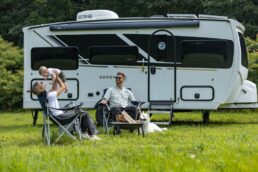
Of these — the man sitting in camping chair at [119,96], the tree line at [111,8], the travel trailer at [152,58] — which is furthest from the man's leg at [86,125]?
the tree line at [111,8]

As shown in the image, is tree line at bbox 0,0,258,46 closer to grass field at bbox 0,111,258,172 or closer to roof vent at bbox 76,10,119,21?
roof vent at bbox 76,10,119,21

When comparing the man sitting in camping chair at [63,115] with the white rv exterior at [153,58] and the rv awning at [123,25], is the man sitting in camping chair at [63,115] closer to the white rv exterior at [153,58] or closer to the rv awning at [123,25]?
the white rv exterior at [153,58]

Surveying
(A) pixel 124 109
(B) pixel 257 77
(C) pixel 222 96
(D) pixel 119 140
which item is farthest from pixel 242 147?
(B) pixel 257 77

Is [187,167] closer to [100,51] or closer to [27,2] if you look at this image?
[100,51]

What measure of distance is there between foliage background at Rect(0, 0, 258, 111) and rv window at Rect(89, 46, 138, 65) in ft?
19.3

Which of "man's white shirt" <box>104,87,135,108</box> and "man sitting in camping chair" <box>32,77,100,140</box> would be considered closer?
"man sitting in camping chair" <box>32,77,100,140</box>

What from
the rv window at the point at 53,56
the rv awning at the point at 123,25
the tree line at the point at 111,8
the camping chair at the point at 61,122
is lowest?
the camping chair at the point at 61,122

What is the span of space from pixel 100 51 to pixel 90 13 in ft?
3.14

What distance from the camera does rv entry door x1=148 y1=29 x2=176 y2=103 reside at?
12.1m

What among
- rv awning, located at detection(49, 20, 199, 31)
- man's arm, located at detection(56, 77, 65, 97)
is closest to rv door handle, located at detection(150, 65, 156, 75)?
rv awning, located at detection(49, 20, 199, 31)

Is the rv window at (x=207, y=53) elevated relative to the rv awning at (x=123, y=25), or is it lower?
lower

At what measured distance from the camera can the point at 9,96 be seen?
18.7m

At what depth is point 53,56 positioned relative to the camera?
41.5ft

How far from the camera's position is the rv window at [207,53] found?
39.3ft
